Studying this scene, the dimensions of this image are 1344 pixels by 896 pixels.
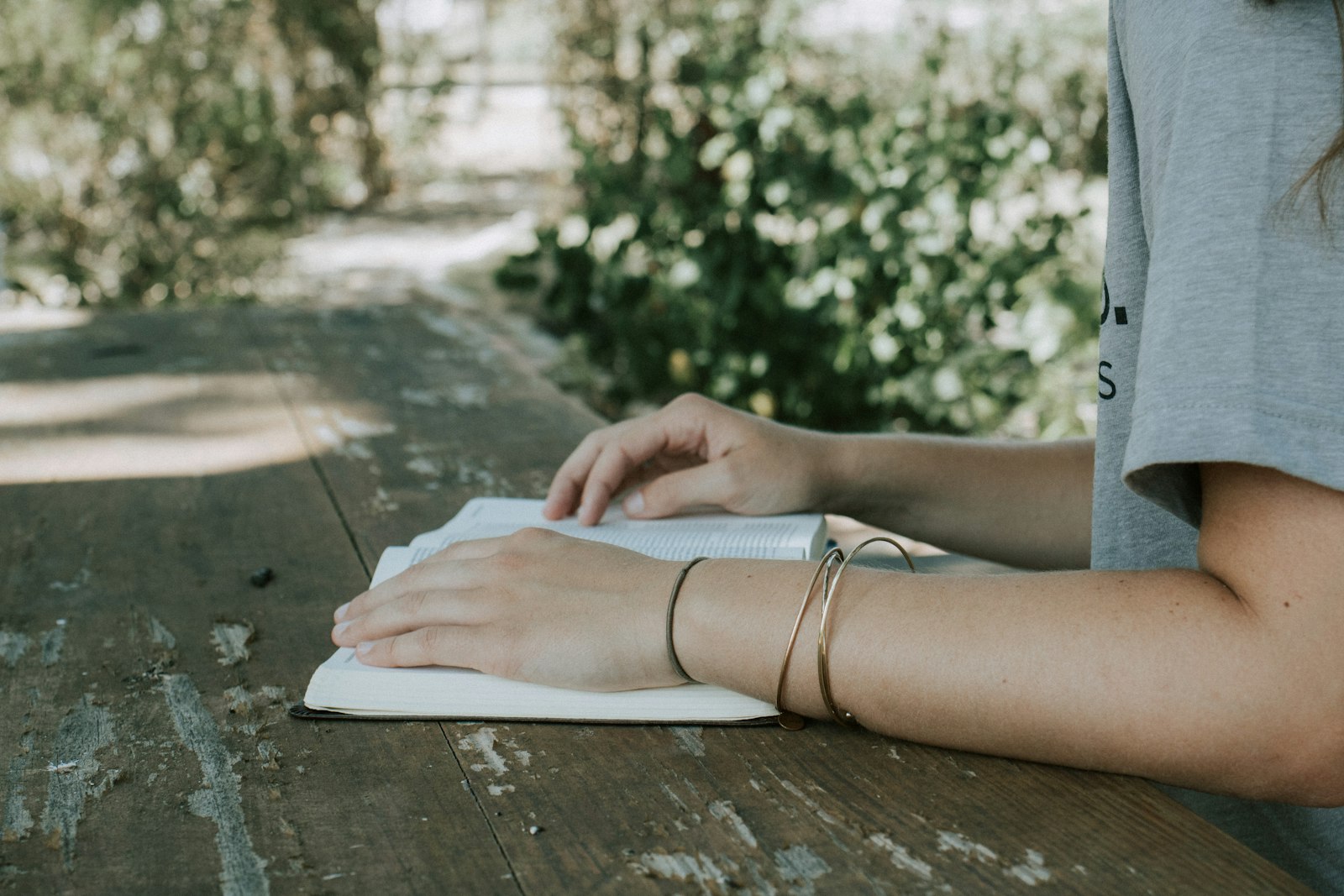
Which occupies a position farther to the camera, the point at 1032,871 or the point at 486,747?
the point at 486,747

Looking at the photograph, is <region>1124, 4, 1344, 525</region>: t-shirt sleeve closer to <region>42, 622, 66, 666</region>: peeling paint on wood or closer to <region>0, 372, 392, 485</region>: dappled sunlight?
<region>42, 622, 66, 666</region>: peeling paint on wood

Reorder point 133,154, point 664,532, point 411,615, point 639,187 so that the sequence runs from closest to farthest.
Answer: point 411,615, point 664,532, point 639,187, point 133,154

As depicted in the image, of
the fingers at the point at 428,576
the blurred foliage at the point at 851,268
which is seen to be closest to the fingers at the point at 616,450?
the fingers at the point at 428,576

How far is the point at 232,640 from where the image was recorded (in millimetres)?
904

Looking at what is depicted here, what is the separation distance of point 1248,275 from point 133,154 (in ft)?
15.8

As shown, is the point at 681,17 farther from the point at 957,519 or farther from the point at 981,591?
the point at 981,591

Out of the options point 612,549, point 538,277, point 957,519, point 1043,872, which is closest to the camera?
point 1043,872

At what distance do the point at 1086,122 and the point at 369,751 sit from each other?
18.0ft

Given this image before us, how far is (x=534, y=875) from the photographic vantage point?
610 millimetres

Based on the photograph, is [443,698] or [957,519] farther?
[957,519]

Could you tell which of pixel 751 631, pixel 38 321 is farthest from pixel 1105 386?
pixel 38 321

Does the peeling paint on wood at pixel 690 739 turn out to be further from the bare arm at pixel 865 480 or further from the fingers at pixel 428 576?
the bare arm at pixel 865 480

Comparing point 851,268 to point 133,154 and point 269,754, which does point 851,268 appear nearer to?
point 269,754

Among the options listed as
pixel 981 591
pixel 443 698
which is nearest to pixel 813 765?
pixel 981 591
